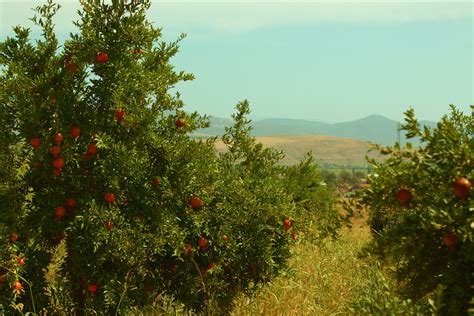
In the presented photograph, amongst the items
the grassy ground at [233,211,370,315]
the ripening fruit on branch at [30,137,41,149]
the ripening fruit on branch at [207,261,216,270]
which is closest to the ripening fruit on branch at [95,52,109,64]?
the ripening fruit on branch at [30,137,41,149]

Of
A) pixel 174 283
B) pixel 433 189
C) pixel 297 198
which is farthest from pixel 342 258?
pixel 433 189

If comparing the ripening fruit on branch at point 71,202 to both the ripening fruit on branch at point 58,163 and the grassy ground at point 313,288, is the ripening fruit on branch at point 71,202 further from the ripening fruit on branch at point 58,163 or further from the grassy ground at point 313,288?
the grassy ground at point 313,288

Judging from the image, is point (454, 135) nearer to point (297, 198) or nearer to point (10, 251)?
point (10, 251)

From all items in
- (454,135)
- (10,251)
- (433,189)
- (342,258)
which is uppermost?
(454,135)

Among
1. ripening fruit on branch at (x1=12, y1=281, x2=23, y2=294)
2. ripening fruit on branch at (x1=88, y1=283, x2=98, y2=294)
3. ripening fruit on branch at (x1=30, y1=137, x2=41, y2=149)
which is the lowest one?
ripening fruit on branch at (x1=88, y1=283, x2=98, y2=294)

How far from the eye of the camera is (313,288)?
336 inches

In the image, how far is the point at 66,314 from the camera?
611 centimetres

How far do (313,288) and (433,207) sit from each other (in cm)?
552

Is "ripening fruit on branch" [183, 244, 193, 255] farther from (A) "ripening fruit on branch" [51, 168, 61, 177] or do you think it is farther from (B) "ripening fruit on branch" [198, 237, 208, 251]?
(A) "ripening fruit on branch" [51, 168, 61, 177]

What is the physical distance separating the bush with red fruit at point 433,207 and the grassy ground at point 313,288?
1839mm

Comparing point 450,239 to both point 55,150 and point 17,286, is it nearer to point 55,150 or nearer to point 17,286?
point 55,150

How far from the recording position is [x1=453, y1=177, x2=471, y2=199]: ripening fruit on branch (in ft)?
10.1

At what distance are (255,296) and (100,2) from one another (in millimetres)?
4072

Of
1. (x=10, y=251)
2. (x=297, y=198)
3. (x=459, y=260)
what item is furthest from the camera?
(x=297, y=198)
